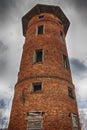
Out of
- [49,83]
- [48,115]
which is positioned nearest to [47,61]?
[49,83]

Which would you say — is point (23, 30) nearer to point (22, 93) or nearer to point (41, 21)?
point (41, 21)

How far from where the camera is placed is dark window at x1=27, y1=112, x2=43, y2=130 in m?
11.6

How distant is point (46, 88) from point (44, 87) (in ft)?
0.61

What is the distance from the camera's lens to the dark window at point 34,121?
1155cm

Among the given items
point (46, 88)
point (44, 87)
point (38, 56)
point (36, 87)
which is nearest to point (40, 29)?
point (38, 56)

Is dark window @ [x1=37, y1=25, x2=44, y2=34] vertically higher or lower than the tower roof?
lower

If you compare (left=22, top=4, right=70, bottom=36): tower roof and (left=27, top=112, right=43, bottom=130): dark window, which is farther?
(left=22, top=4, right=70, bottom=36): tower roof

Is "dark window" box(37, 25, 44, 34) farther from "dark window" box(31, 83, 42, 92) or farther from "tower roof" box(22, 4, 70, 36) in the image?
"dark window" box(31, 83, 42, 92)

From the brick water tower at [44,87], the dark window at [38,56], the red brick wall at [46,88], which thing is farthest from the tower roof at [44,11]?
the dark window at [38,56]

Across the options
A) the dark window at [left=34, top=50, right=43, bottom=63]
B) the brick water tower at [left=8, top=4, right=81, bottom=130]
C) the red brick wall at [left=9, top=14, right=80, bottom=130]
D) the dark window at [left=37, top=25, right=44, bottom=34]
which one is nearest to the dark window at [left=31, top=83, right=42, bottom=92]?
the brick water tower at [left=8, top=4, right=81, bottom=130]

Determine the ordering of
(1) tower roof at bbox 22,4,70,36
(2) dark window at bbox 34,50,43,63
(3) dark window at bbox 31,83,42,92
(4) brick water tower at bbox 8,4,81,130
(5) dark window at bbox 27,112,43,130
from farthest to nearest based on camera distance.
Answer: (1) tower roof at bbox 22,4,70,36 < (2) dark window at bbox 34,50,43,63 < (3) dark window at bbox 31,83,42,92 < (4) brick water tower at bbox 8,4,81,130 < (5) dark window at bbox 27,112,43,130

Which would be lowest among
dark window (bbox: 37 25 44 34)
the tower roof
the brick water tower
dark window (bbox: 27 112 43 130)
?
dark window (bbox: 27 112 43 130)

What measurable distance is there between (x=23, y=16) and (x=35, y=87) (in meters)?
11.6

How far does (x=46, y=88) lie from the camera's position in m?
13.1
